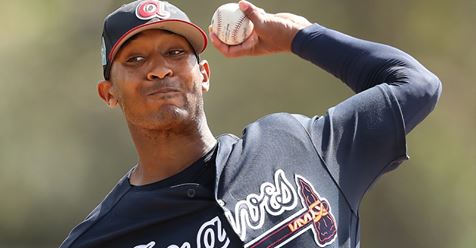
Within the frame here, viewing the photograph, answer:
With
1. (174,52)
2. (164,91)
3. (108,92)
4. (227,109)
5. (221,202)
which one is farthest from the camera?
(227,109)

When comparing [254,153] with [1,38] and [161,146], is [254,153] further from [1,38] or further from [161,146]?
[1,38]

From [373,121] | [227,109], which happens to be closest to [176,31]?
[373,121]

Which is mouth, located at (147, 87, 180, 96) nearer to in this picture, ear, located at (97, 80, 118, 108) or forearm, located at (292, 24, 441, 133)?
ear, located at (97, 80, 118, 108)

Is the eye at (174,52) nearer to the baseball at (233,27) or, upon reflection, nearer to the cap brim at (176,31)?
the cap brim at (176,31)

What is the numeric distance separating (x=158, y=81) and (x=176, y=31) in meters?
0.20

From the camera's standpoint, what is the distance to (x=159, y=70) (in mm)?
3057

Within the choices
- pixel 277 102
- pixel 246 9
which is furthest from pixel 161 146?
pixel 277 102

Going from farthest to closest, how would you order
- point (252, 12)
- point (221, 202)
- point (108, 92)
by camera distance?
point (252, 12) < point (108, 92) < point (221, 202)

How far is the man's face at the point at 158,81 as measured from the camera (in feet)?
10.00

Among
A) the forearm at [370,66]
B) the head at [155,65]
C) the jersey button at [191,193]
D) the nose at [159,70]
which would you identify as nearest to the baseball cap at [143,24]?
the head at [155,65]

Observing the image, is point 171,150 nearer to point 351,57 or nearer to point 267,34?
point 267,34

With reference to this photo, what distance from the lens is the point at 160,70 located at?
3.06 meters

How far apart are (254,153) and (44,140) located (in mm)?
7842

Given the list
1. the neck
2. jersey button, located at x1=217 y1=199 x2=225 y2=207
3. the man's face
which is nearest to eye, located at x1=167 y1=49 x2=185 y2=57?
the man's face
